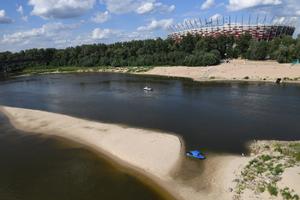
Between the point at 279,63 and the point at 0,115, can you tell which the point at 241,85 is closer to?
the point at 279,63

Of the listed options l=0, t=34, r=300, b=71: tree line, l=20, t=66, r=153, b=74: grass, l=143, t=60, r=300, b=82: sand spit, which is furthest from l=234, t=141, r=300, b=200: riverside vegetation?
l=20, t=66, r=153, b=74: grass

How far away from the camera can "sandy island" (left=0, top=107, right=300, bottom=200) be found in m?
26.9

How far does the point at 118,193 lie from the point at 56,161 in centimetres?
1125

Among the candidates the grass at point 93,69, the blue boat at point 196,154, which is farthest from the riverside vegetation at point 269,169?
the grass at point 93,69

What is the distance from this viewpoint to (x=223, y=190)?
26500mm

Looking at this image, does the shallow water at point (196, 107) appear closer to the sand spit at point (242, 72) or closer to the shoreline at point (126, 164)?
the shoreline at point (126, 164)

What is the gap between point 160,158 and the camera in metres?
33.6

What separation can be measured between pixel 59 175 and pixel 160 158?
1124cm

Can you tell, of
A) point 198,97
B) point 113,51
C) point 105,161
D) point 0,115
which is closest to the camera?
point 105,161

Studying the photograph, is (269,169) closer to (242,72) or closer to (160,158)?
(160,158)

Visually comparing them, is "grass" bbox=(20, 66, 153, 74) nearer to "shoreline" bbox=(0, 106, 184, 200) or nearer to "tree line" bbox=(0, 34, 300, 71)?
"tree line" bbox=(0, 34, 300, 71)

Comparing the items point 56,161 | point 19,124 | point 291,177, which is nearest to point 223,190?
point 291,177

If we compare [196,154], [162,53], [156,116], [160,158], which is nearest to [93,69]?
[162,53]

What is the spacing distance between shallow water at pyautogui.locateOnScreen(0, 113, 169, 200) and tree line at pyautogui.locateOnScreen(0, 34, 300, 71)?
9162 cm
